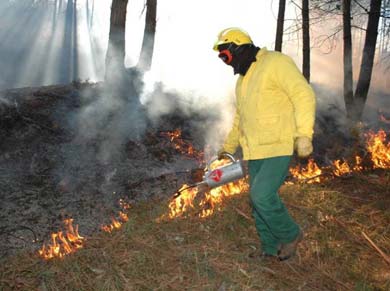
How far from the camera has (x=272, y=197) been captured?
3.43 metres

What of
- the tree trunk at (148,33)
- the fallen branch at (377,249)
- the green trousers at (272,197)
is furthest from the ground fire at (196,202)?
the tree trunk at (148,33)

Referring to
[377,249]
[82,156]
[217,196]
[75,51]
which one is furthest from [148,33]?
[75,51]

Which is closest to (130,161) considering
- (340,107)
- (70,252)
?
(70,252)

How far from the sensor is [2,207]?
597cm

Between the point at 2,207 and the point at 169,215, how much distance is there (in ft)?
9.38

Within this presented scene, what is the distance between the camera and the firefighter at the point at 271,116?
10.8ft

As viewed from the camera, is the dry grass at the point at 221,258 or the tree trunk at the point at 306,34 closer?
the dry grass at the point at 221,258

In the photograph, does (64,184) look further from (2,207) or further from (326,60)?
(326,60)

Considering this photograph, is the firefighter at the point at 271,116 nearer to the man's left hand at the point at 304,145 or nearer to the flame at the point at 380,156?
the man's left hand at the point at 304,145

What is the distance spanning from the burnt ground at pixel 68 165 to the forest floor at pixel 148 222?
0.02m

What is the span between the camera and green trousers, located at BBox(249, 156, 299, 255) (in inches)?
134

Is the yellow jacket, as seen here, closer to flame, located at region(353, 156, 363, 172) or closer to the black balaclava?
the black balaclava

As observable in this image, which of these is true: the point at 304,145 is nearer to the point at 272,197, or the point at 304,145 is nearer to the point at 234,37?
the point at 272,197

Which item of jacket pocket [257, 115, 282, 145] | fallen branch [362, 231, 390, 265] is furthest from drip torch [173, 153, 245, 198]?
fallen branch [362, 231, 390, 265]
